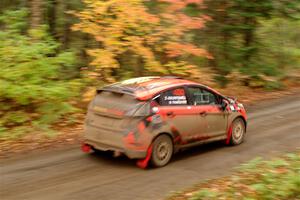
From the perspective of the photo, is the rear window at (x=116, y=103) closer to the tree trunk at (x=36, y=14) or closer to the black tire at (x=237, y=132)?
the black tire at (x=237, y=132)

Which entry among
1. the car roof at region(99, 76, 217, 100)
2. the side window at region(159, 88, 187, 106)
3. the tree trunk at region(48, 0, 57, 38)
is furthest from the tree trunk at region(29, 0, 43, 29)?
the side window at region(159, 88, 187, 106)

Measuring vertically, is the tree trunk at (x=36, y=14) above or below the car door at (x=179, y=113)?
above

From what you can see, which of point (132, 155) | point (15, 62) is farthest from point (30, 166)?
point (15, 62)

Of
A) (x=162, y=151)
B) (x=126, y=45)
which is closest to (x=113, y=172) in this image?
(x=162, y=151)

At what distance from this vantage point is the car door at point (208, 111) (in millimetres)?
10680

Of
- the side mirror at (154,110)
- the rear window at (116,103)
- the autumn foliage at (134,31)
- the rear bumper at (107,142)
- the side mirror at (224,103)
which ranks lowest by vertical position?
the rear bumper at (107,142)

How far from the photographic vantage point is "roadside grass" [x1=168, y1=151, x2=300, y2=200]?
23.3 ft

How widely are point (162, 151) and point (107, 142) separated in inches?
46.5

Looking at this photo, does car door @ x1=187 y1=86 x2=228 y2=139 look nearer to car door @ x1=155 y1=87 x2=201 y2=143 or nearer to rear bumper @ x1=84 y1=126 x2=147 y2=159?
car door @ x1=155 y1=87 x2=201 y2=143

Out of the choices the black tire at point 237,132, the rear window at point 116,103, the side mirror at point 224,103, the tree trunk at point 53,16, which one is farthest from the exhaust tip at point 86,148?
the tree trunk at point 53,16

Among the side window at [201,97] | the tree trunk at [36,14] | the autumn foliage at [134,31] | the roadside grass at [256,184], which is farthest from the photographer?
the tree trunk at [36,14]

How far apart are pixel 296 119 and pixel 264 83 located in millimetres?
5526

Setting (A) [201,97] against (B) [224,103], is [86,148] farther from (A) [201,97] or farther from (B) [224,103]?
(B) [224,103]

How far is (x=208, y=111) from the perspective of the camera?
10.9 m
